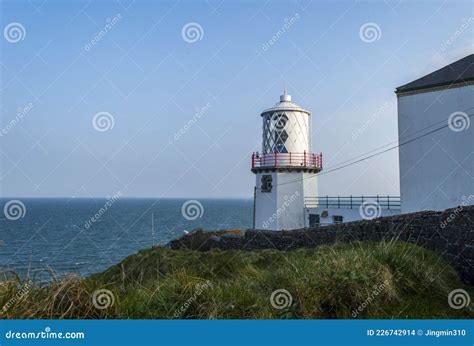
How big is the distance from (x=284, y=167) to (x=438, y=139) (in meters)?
7.53

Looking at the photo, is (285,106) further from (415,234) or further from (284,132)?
(415,234)

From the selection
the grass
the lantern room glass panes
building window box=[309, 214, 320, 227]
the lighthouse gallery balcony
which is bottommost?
the grass

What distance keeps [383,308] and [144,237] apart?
42162 millimetres

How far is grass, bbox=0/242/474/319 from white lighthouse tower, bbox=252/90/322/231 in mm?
13627

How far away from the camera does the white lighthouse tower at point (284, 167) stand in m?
20.4

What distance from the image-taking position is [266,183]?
2102cm

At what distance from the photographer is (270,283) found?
6008mm

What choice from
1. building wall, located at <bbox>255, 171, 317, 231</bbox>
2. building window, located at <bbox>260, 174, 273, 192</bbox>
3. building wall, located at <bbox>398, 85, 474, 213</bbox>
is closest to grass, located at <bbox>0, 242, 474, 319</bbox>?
building wall, located at <bbox>398, 85, 474, 213</bbox>

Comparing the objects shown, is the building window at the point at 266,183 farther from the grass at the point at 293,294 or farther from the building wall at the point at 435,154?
the grass at the point at 293,294

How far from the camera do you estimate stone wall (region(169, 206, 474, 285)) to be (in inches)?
289

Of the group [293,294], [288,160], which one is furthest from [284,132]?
[293,294]

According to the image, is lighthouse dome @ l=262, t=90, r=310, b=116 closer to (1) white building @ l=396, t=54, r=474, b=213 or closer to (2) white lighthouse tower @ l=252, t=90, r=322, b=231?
(2) white lighthouse tower @ l=252, t=90, r=322, b=231

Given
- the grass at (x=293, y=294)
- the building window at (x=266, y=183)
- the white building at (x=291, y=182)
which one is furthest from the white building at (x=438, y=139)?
the grass at (x=293, y=294)

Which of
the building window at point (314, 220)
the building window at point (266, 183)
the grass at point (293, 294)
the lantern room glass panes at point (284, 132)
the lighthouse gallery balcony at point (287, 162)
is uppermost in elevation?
the lantern room glass panes at point (284, 132)
